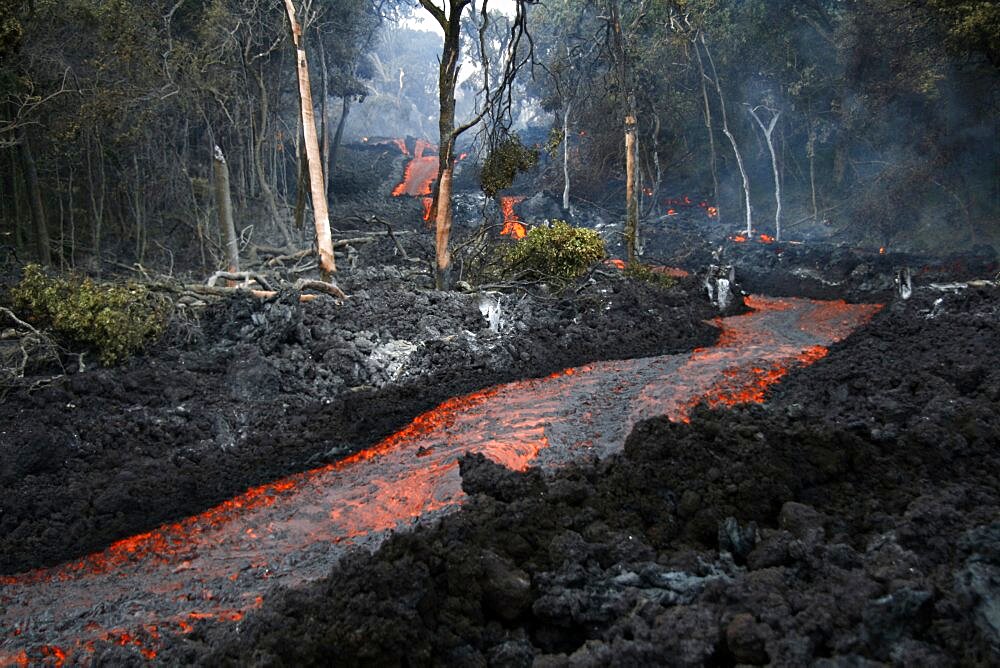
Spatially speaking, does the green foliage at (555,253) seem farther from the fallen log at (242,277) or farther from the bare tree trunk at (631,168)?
the fallen log at (242,277)

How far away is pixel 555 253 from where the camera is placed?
14.7m

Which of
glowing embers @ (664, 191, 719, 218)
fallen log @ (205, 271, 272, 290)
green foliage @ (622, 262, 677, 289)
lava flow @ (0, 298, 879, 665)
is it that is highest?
glowing embers @ (664, 191, 719, 218)

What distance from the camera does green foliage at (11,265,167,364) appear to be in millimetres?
9203

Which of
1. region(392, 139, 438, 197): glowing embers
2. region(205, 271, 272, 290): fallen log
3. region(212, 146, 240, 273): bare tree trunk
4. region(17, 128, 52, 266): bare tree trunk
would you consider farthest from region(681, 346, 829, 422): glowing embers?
region(392, 139, 438, 197): glowing embers

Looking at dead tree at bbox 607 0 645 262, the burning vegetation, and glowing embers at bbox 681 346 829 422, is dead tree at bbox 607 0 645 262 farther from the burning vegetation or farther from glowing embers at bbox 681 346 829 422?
glowing embers at bbox 681 346 829 422

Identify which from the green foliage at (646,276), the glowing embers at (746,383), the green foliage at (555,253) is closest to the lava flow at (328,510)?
the glowing embers at (746,383)

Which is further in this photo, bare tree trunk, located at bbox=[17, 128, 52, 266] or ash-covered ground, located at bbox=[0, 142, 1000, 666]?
bare tree trunk, located at bbox=[17, 128, 52, 266]

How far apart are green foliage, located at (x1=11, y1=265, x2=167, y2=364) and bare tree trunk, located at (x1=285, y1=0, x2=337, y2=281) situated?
3.83 m

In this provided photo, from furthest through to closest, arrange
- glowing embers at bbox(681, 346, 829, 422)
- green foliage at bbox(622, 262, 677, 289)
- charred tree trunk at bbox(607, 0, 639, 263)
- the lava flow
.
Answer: charred tree trunk at bbox(607, 0, 639, 263)
green foliage at bbox(622, 262, 677, 289)
glowing embers at bbox(681, 346, 829, 422)
the lava flow

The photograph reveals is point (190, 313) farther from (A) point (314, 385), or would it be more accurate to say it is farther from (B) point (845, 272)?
(B) point (845, 272)

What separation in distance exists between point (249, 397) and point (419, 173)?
37460 millimetres

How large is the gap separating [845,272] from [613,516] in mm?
18600

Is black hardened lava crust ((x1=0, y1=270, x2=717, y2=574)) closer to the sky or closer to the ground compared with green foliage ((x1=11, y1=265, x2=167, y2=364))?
closer to the ground

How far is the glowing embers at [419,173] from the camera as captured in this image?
130 feet
